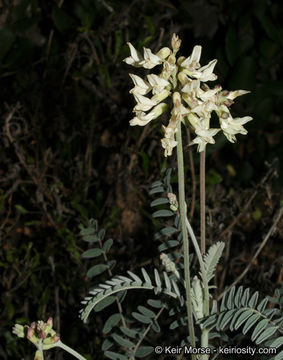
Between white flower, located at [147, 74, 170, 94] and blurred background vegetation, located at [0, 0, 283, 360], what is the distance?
63 cm

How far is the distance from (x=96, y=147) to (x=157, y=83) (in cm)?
102

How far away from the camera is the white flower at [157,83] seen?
2.28ft

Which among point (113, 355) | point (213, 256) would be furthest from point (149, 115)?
point (113, 355)

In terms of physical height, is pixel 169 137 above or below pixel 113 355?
above

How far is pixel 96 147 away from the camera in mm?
1702

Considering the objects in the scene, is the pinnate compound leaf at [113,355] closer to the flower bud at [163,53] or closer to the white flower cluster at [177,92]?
the white flower cluster at [177,92]

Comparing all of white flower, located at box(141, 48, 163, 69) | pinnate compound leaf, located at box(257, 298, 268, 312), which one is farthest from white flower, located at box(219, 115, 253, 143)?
pinnate compound leaf, located at box(257, 298, 268, 312)

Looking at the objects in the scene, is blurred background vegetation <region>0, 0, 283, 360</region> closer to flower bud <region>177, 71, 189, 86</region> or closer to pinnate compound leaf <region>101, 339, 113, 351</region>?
pinnate compound leaf <region>101, 339, 113, 351</region>

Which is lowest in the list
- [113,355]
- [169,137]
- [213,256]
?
[113,355]

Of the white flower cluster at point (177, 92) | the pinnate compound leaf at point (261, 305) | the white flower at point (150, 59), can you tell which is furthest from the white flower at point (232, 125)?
the pinnate compound leaf at point (261, 305)

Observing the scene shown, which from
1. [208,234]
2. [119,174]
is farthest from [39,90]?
[208,234]

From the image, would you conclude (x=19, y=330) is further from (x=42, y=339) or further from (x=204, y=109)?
(x=204, y=109)

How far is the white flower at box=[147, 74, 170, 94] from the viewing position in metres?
0.69

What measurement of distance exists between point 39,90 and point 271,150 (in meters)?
0.83
